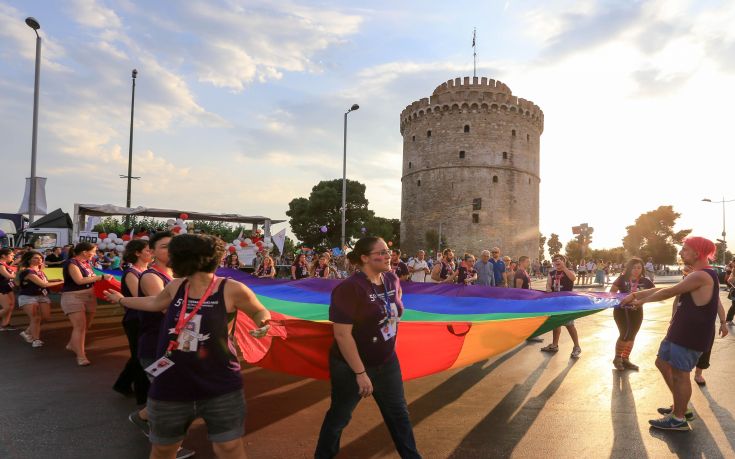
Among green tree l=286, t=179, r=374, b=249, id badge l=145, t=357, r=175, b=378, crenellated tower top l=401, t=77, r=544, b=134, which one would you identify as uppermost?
crenellated tower top l=401, t=77, r=544, b=134

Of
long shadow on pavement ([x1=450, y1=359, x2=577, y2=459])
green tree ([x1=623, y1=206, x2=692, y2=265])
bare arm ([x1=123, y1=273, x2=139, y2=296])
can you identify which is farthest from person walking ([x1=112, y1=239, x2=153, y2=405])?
green tree ([x1=623, y1=206, x2=692, y2=265])

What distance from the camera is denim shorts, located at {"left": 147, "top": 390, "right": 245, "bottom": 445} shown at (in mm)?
2717

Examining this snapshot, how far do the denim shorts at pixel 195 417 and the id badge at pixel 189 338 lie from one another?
11.7 inches

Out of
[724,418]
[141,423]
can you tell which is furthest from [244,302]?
[724,418]

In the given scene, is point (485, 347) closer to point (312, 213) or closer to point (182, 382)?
point (182, 382)

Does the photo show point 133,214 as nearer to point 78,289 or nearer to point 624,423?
point 78,289

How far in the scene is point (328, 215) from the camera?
61.0 m

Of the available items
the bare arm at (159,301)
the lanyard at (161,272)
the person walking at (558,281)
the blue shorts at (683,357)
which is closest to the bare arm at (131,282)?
the lanyard at (161,272)

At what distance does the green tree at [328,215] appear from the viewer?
198 ft

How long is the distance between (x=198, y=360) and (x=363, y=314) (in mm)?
1116

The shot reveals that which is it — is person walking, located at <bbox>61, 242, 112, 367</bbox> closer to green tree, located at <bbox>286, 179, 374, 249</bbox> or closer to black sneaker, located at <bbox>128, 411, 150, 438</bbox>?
black sneaker, located at <bbox>128, 411, 150, 438</bbox>

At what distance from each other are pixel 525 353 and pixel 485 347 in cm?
374

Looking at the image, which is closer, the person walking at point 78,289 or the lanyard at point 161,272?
the lanyard at point 161,272

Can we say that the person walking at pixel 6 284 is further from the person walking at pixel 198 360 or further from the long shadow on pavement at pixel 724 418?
the long shadow on pavement at pixel 724 418
